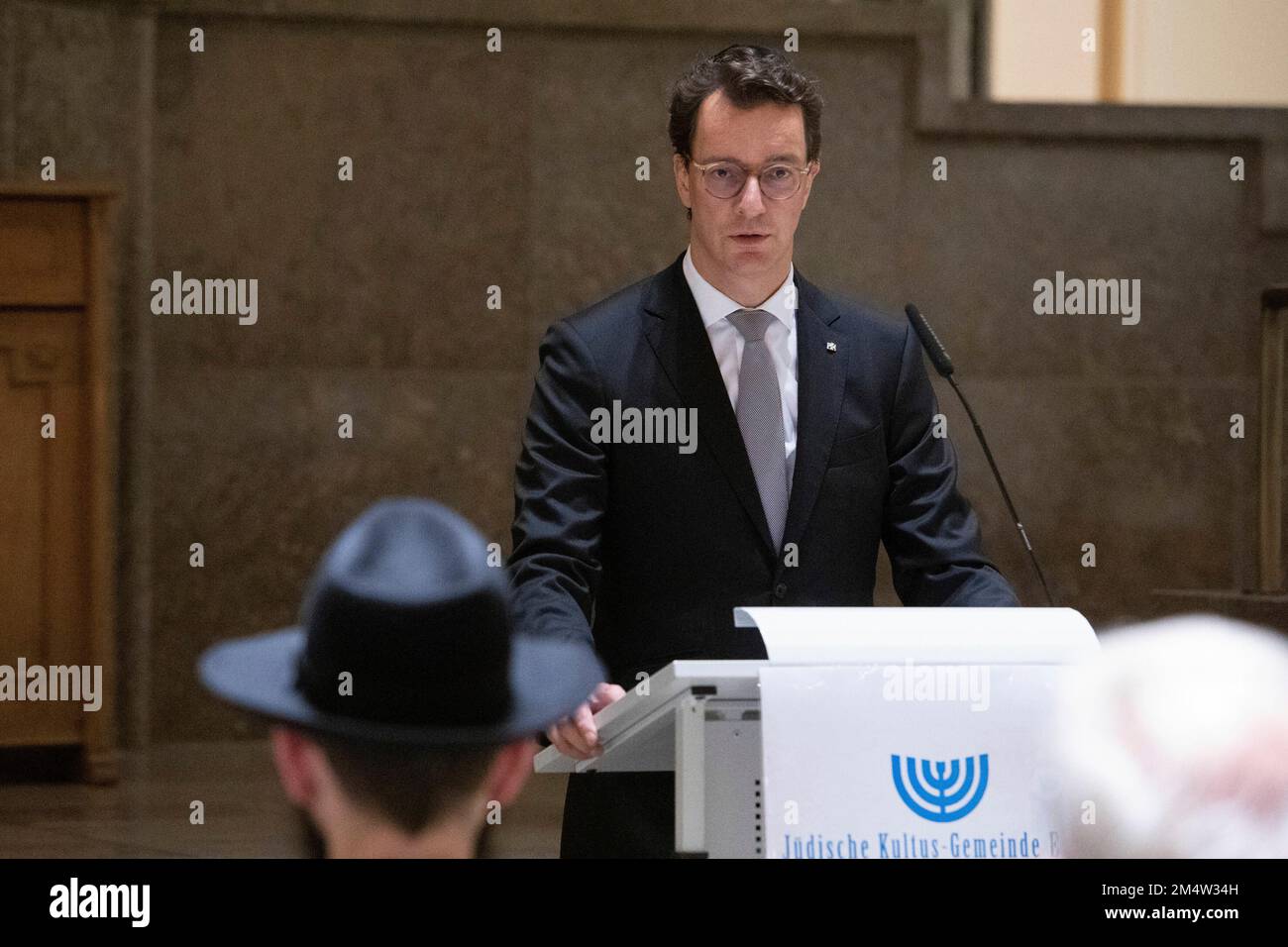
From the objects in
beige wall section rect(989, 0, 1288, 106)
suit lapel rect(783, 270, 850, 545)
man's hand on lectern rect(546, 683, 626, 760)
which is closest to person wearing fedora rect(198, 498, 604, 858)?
man's hand on lectern rect(546, 683, 626, 760)

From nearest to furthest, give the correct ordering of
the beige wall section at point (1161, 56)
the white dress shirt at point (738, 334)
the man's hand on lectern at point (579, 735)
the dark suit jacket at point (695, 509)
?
the man's hand on lectern at point (579, 735), the dark suit jacket at point (695, 509), the white dress shirt at point (738, 334), the beige wall section at point (1161, 56)

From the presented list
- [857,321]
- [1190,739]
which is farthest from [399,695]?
[857,321]

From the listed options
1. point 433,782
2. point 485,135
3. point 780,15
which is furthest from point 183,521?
point 433,782

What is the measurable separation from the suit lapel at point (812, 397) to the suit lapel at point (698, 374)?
0.20 feet

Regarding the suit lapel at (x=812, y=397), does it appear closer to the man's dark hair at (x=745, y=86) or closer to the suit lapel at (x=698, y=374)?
the suit lapel at (x=698, y=374)

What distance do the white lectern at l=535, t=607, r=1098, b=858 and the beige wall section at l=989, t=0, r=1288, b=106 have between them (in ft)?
20.8

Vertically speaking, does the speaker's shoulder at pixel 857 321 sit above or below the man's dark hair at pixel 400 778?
above

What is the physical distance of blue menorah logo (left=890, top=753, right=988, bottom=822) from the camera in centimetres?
205

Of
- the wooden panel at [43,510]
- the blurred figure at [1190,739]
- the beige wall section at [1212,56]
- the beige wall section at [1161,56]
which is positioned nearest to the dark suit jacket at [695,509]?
the blurred figure at [1190,739]

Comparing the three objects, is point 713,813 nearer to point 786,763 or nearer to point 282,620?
point 786,763

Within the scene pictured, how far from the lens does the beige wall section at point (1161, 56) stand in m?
8.03

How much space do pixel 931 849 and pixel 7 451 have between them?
5.35m

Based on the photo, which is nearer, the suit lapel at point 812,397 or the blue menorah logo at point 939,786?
the blue menorah logo at point 939,786
